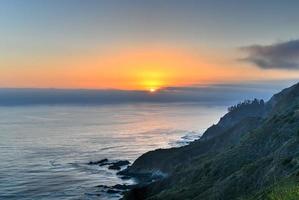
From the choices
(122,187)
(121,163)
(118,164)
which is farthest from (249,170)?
(121,163)

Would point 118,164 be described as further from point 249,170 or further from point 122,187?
point 249,170

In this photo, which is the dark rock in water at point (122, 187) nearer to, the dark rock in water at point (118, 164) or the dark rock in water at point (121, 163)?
the dark rock in water at point (118, 164)

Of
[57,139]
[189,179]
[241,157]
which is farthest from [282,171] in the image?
[57,139]

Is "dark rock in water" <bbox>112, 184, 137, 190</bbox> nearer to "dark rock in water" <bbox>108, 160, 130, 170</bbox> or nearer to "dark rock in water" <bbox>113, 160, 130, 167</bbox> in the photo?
"dark rock in water" <bbox>108, 160, 130, 170</bbox>

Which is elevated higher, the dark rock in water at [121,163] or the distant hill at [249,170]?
the distant hill at [249,170]

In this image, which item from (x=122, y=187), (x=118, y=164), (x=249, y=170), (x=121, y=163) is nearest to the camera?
(x=249, y=170)

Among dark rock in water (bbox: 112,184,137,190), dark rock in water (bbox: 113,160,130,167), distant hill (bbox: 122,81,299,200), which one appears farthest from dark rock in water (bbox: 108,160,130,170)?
dark rock in water (bbox: 112,184,137,190)

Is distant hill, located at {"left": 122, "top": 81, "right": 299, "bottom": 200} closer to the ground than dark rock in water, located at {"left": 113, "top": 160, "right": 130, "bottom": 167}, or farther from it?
farther from it

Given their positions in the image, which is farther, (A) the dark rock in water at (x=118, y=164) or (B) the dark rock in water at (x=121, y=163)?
(B) the dark rock in water at (x=121, y=163)

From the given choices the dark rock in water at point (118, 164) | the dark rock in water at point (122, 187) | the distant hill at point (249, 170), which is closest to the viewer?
the distant hill at point (249, 170)

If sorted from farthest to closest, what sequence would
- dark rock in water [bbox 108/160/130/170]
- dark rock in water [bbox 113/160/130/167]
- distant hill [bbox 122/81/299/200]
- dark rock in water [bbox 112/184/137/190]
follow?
1. dark rock in water [bbox 113/160/130/167]
2. dark rock in water [bbox 108/160/130/170]
3. dark rock in water [bbox 112/184/137/190]
4. distant hill [bbox 122/81/299/200]

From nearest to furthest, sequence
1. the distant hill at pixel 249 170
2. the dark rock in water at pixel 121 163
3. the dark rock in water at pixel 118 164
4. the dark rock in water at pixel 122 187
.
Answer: the distant hill at pixel 249 170, the dark rock in water at pixel 122 187, the dark rock in water at pixel 118 164, the dark rock in water at pixel 121 163

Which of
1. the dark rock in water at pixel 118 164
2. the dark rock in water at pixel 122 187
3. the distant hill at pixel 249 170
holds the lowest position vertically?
the dark rock in water at pixel 122 187

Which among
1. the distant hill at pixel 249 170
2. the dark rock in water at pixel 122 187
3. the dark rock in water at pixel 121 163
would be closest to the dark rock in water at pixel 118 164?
the dark rock in water at pixel 121 163
